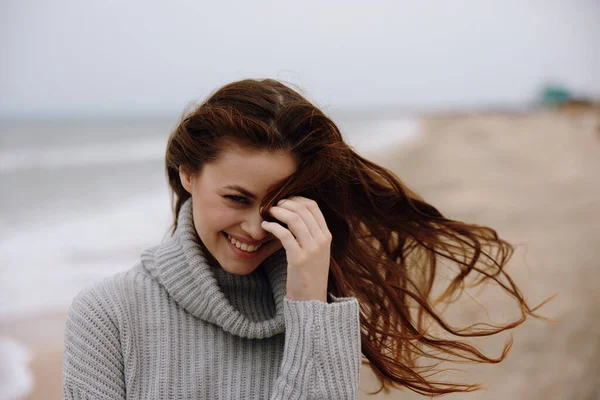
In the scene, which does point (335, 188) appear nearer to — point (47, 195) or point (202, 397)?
point (202, 397)

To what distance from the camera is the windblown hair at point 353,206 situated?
1.82m

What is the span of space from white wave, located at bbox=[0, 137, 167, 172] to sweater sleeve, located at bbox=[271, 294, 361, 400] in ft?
64.3

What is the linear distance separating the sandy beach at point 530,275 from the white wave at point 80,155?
1031 cm

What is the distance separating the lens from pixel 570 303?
4996 mm

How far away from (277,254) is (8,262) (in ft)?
21.6

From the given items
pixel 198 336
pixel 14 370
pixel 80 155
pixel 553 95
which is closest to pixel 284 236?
pixel 198 336

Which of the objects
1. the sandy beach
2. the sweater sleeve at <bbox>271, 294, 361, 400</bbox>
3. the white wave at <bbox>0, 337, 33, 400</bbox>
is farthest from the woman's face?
the white wave at <bbox>0, 337, 33, 400</bbox>

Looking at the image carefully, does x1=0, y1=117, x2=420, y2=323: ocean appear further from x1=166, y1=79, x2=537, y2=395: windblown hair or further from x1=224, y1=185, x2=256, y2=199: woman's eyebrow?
x1=224, y1=185, x2=256, y2=199: woman's eyebrow

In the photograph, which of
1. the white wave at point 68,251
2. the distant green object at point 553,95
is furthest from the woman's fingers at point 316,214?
the distant green object at point 553,95

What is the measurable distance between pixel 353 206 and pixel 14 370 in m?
3.59

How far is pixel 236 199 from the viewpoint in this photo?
1.79 m

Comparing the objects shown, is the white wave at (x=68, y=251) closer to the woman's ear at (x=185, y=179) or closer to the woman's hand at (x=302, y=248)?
the woman's ear at (x=185, y=179)

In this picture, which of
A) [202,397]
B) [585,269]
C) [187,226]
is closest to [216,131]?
[187,226]

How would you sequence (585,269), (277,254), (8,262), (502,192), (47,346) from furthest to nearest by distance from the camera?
(502,192)
(8,262)
(585,269)
(47,346)
(277,254)
